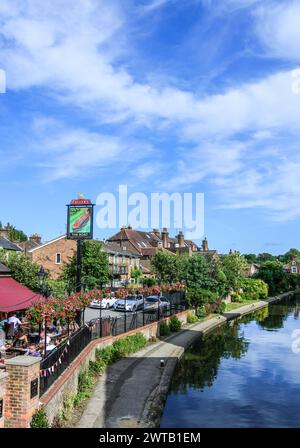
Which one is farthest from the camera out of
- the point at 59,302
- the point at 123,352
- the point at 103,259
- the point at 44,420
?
the point at 103,259

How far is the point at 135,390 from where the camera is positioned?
1833 cm

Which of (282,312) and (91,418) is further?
(282,312)

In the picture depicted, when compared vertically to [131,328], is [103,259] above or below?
above

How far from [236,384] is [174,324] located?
13407 millimetres

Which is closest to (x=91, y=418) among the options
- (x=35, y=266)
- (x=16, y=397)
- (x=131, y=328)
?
(x=16, y=397)

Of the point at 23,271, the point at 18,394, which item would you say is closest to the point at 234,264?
the point at 23,271

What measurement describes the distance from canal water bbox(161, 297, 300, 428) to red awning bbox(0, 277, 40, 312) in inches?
283

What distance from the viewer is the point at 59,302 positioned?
16.0 m

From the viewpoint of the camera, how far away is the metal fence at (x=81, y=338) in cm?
1276

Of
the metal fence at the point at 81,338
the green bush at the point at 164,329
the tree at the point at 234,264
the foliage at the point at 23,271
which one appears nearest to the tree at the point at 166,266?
the tree at the point at 234,264

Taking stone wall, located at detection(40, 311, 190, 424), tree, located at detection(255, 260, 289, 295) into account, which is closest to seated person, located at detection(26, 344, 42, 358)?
stone wall, located at detection(40, 311, 190, 424)

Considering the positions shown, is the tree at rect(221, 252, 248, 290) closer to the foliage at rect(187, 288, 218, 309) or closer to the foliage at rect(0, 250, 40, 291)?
the foliage at rect(187, 288, 218, 309)

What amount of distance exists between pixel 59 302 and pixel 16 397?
18.0 ft
